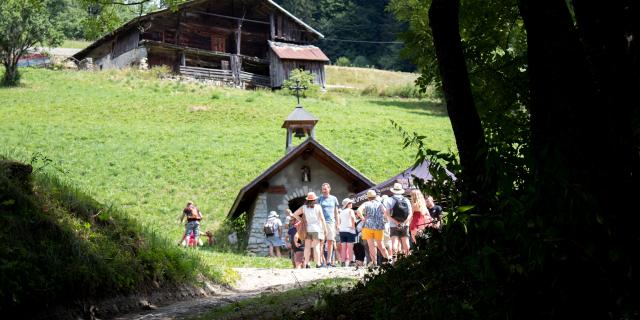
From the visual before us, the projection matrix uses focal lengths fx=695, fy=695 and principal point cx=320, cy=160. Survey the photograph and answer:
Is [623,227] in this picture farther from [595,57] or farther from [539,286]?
[595,57]

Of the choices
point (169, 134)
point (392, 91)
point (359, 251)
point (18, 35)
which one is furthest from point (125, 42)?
point (359, 251)

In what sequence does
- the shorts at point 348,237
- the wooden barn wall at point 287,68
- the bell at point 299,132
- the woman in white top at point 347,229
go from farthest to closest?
the wooden barn wall at point 287,68, the bell at point 299,132, the shorts at point 348,237, the woman in white top at point 347,229

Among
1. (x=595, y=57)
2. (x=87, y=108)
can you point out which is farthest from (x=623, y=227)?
(x=87, y=108)

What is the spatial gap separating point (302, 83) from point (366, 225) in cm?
3284

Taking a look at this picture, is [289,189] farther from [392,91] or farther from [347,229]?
[392,91]

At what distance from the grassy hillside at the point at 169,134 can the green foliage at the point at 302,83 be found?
111 centimetres

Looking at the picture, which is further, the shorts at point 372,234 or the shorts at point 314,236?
the shorts at point 314,236

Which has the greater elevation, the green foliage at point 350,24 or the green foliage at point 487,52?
the green foliage at point 350,24

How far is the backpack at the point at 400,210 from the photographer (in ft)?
38.1

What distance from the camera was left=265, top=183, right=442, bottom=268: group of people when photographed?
1185 centimetres

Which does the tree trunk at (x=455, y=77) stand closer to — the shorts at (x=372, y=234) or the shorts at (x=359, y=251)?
the shorts at (x=372, y=234)

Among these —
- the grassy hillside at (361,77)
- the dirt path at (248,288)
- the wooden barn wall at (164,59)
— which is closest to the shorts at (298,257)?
the dirt path at (248,288)

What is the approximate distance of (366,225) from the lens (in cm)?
1202

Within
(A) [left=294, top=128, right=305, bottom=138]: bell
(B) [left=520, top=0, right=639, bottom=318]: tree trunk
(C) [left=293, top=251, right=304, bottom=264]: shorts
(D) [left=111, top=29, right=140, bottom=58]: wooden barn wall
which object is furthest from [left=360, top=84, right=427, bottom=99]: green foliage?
(B) [left=520, top=0, right=639, bottom=318]: tree trunk
